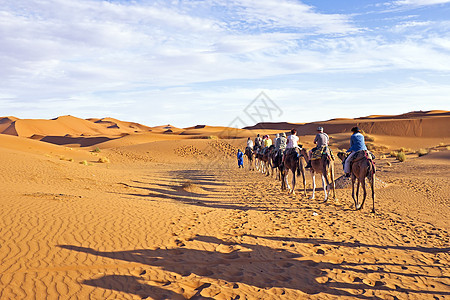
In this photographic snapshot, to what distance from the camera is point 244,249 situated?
7648 millimetres

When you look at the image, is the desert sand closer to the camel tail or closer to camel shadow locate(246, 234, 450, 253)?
camel shadow locate(246, 234, 450, 253)

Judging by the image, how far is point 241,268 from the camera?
6531 millimetres

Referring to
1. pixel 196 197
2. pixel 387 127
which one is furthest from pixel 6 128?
pixel 196 197

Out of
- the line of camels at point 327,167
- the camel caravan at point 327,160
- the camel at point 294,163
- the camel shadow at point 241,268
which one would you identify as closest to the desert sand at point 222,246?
the camel shadow at point 241,268

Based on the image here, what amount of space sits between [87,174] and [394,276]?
18015 millimetres

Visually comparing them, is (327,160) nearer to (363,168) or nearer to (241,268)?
(363,168)

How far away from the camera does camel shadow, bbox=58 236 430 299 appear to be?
565 cm

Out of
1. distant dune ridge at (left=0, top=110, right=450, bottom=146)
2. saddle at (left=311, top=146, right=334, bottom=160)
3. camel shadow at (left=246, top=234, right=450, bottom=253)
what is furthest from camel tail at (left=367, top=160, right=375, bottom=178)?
distant dune ridge at (left=0, top=110, right=450, bottom=146)

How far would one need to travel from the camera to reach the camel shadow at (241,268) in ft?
18.5

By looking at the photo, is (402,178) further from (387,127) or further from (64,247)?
(387,127)

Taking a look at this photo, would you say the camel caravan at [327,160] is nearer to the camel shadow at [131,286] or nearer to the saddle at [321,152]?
the saddle at [321,152]

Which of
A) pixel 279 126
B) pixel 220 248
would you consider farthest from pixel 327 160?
pixel 279 126

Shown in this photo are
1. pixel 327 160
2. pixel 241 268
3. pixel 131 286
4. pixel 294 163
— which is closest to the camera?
pixel 131 286

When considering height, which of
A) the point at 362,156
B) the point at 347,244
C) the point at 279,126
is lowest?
the point at 347,244
